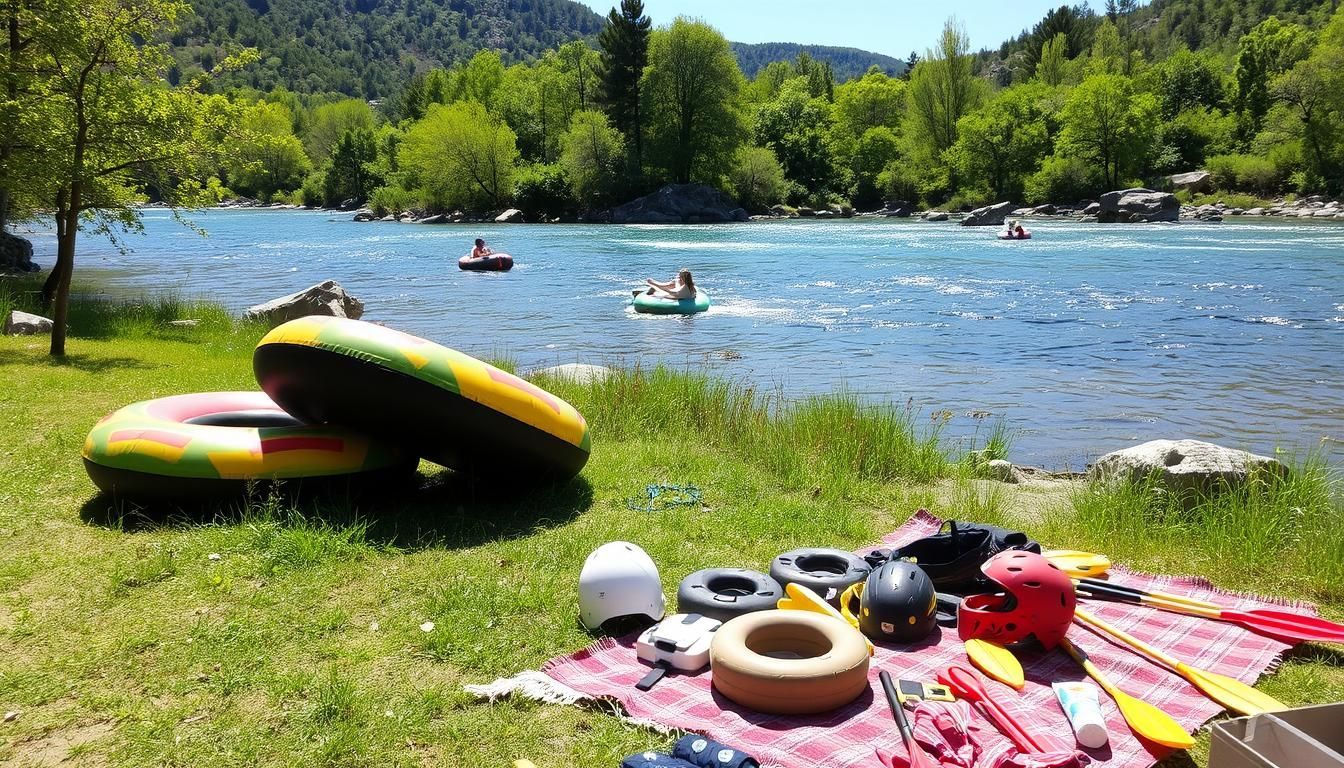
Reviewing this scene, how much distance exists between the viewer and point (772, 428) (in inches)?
304

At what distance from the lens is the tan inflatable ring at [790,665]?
3.31 m

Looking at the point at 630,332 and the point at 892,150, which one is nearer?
the point at 630,332

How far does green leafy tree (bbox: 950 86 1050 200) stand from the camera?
6200 centimetres

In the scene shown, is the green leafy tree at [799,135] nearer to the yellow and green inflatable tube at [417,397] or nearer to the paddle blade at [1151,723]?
the yellow and green inflatable tube at [417,397]

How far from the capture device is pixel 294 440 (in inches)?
215

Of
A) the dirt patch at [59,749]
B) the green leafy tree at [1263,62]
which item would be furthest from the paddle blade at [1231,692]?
the green leafy tree at [1263,62]

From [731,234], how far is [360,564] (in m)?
41.4

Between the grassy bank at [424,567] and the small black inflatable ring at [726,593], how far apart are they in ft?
1.47

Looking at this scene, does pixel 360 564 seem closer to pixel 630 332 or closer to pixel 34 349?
pixel 34 349

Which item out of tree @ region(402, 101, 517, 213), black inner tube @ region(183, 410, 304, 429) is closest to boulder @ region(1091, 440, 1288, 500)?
black inner tube @ region(183, 410, 304, 429)

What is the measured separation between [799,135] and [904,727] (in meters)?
72.9

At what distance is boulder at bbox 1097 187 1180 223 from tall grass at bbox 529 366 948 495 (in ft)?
145

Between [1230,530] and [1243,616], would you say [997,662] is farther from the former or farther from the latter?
[1230,530]

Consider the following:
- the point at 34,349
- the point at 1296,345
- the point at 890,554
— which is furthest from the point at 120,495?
the point at 1296,345
